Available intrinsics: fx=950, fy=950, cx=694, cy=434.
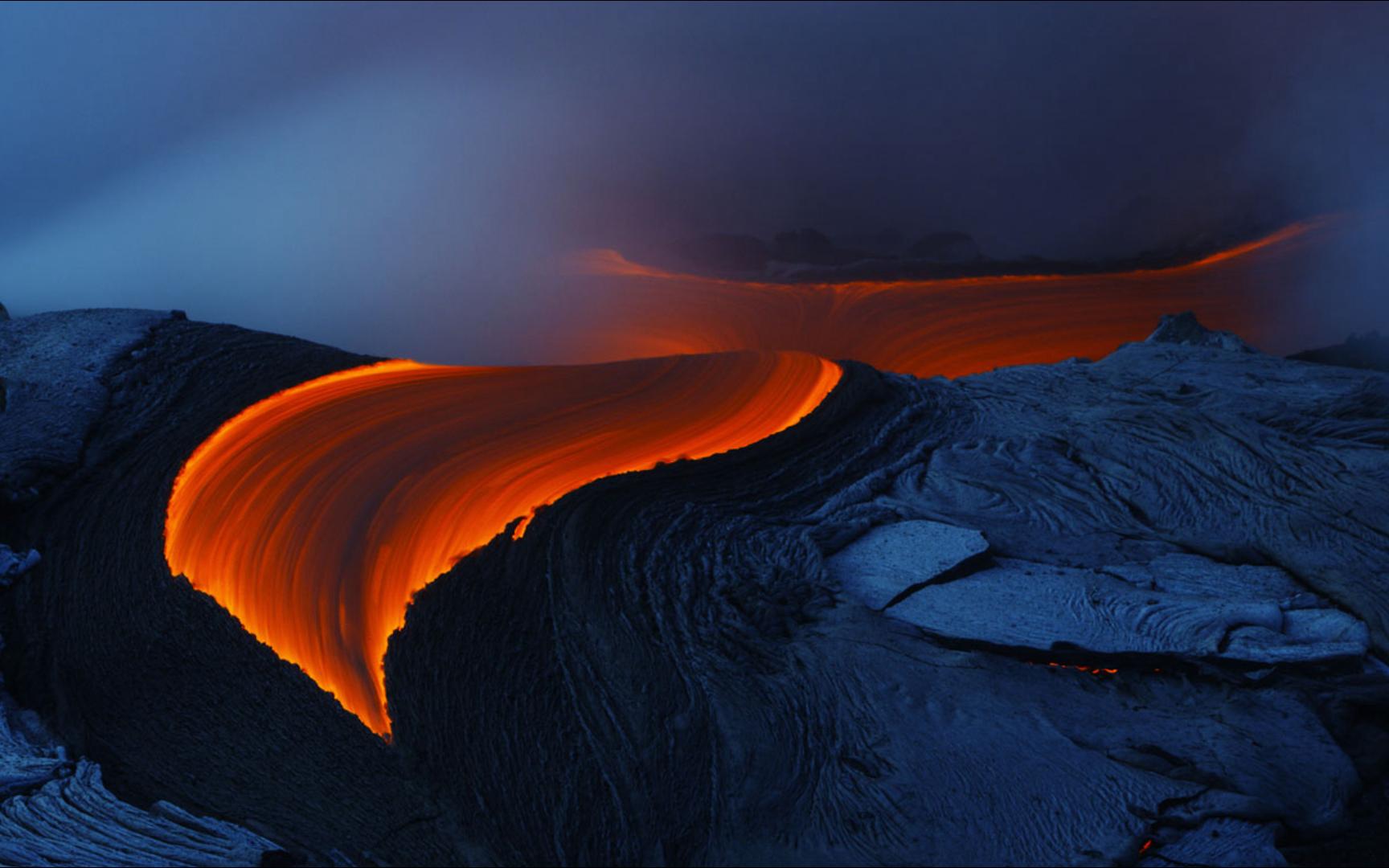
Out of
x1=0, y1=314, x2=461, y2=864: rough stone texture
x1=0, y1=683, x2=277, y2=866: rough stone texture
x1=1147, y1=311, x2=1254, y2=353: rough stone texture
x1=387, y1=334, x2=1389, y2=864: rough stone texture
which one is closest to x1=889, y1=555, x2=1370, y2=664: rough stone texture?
x1=387, y1=334, x2=1389, y2=864: rough stone texture

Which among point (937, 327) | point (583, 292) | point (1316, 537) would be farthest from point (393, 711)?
point (937, 327)

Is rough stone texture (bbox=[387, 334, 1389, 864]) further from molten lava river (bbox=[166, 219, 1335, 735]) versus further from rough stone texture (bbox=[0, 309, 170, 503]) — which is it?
rough stone texture (bbox=[0, 309, 170, 503])

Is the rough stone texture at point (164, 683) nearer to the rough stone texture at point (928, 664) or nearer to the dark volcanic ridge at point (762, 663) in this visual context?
A: the dark volcanic ridge at point (762, 663)

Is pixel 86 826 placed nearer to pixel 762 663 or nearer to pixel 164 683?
pixel 164 683

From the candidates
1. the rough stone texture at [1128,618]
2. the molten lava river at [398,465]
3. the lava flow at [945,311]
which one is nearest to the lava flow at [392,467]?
the molten lava river at [398,465]

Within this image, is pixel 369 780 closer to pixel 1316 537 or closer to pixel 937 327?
pixel 1316 537
